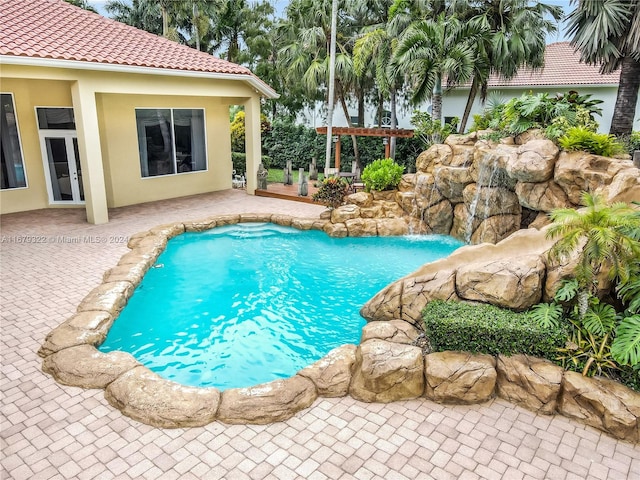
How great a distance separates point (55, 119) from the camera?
13.4 m

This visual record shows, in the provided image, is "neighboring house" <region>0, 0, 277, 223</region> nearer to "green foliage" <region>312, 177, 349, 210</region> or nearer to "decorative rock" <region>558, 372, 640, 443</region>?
"green foliage" <region>312, 177, 349, 210</region>

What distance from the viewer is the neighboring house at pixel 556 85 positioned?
67.1ft

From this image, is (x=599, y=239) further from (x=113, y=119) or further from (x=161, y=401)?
(x=113, y=119)

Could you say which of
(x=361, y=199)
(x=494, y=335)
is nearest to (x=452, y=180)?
(x=361, y=199)

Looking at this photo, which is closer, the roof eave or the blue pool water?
the blue pool water

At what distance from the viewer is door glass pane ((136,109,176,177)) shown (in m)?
15.1

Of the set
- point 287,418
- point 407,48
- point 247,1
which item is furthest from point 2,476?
point 247,1

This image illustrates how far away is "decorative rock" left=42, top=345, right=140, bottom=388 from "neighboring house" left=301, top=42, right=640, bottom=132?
54.2 feet

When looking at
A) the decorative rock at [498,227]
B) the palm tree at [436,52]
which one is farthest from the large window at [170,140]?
the decorative rock at [498,227]

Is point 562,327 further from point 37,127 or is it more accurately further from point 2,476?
point 37,127

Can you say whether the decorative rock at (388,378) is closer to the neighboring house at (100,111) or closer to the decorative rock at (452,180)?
the decorative rock at (452,180)

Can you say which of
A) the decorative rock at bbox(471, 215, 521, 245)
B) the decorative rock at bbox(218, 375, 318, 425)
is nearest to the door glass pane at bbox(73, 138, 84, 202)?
the decorative rock at bbox(218, 375, 318, 425)

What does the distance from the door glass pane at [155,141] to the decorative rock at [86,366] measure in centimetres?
1034

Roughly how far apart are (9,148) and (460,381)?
44.9 feet
